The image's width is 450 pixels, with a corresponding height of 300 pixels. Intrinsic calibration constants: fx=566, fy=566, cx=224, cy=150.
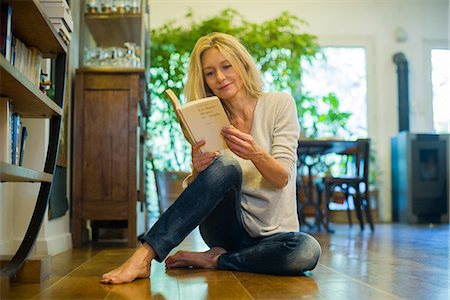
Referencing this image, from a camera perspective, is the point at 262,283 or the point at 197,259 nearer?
the point at 262,283

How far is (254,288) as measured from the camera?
4.96ft

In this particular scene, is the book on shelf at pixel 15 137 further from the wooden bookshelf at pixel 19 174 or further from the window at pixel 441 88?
the window at pixel 441 88

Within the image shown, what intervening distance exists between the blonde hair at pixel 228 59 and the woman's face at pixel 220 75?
0.05 ft

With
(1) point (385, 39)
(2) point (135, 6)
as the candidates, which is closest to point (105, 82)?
(2) point (135, 6)

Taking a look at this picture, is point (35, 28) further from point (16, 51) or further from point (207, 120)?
point (207, 120)

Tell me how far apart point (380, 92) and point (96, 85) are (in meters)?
4.24

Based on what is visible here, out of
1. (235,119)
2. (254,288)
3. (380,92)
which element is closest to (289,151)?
(235,119)

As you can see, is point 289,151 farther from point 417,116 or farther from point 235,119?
point 417,116

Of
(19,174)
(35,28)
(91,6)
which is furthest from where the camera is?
(91,6)

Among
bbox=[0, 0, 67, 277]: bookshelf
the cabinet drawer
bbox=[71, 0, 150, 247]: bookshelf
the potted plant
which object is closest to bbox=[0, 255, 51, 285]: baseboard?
bbox=[0, 0, 67, 277]: bookshelf

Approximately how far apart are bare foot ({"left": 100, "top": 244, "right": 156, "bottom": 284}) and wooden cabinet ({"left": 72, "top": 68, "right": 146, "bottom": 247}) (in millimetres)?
1324

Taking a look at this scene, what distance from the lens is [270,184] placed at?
5.84 ft

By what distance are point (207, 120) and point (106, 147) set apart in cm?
149

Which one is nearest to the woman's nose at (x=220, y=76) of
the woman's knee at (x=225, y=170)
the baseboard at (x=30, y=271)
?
the woman's knee at (x=225, y=170)
